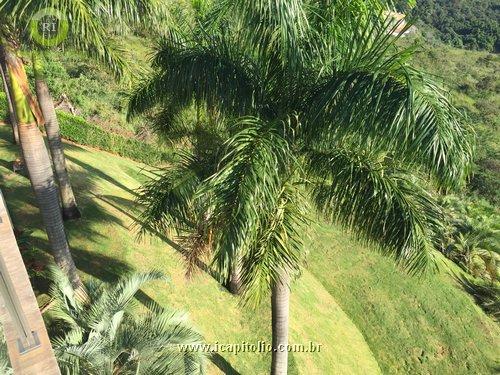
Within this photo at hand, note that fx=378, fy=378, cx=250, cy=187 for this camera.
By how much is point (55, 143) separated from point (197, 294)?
4693mm

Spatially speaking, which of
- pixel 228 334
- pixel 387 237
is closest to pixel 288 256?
pixel 387 237

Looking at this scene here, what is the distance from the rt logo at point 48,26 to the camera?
4059 millimetres

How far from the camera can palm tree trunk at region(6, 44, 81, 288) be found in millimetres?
5203

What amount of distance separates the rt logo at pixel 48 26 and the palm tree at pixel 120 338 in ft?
11.3

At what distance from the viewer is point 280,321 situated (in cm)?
620

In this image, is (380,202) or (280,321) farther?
(280,321)

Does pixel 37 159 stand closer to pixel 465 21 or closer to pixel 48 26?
pixel 48 26

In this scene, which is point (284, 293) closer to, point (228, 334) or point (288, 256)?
point (288, 256)

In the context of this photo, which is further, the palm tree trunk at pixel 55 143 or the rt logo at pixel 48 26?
the palm tree trunk at pixel 55 143

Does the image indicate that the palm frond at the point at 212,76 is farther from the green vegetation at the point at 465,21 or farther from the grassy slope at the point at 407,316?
the green vegetation at the point at 465,21

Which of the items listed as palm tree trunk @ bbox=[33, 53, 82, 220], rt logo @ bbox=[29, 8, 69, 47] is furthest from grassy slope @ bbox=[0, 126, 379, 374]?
rt logo @ bbox=[29, 8, 69, 47]

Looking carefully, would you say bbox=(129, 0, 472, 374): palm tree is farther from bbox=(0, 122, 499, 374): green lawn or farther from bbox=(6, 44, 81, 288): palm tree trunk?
bbox=(0, 122, 499, 374): green lawn

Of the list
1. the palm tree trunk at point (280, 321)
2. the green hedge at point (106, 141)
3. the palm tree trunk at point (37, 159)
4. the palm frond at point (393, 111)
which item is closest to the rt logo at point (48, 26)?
the palm tree trunk at point (37, 159)

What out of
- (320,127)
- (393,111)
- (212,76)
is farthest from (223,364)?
(393,111)
